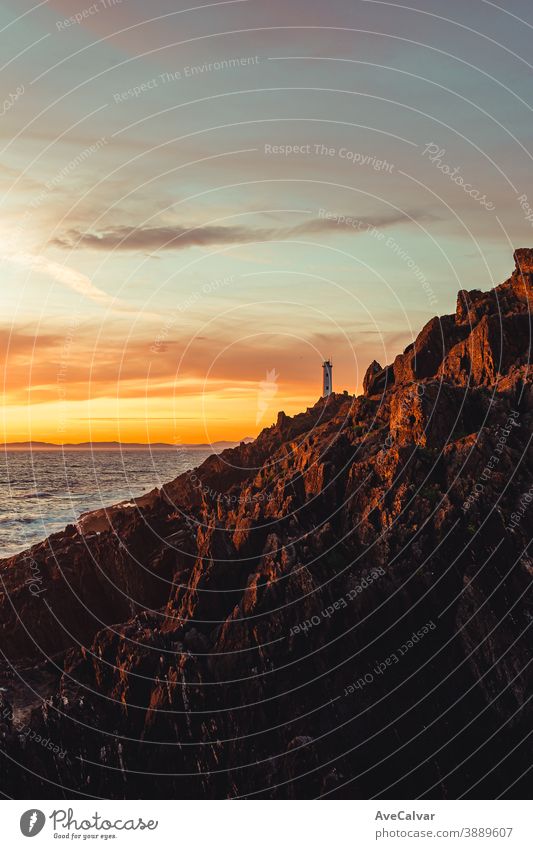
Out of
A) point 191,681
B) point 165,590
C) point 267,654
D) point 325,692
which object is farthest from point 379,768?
point 165,590

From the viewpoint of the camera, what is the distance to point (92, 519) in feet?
242

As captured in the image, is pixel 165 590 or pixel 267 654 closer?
pixel 267 654

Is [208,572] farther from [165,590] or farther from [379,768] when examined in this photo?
[379,768]
